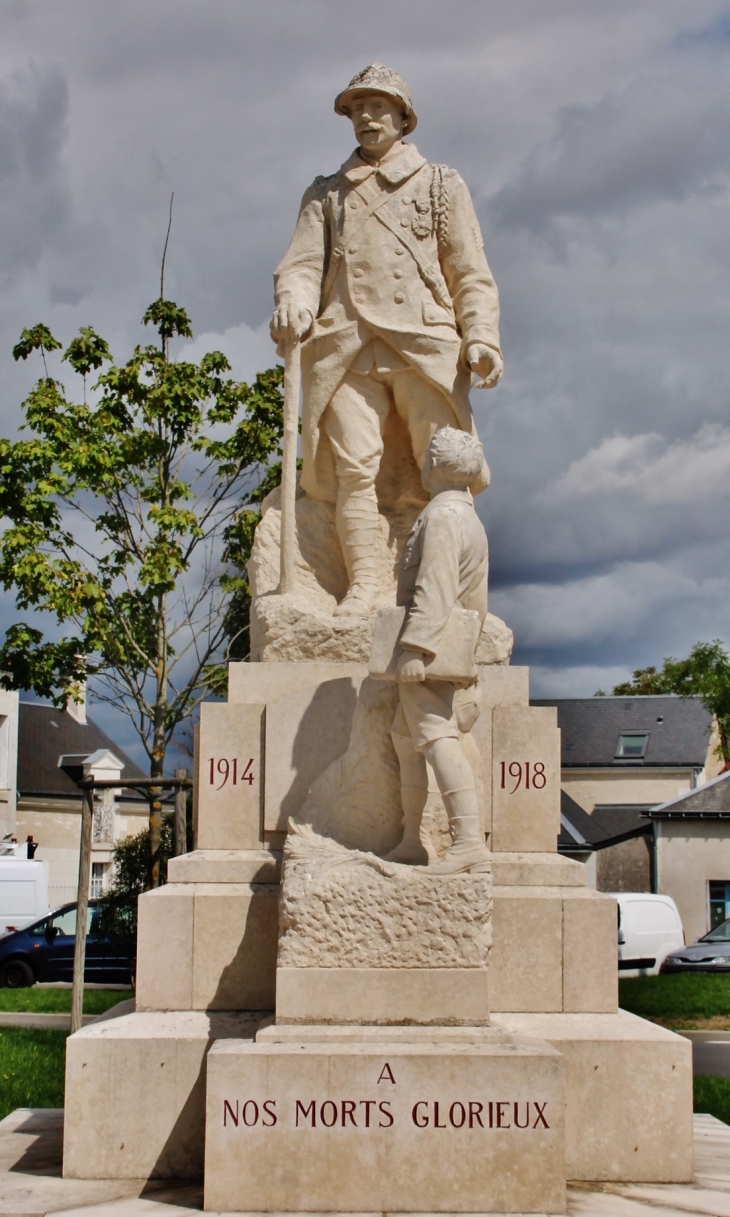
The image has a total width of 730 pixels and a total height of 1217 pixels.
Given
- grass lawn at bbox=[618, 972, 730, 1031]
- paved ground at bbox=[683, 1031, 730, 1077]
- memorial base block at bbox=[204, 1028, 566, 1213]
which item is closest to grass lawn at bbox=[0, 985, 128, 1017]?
grass lawn at bbox=[618, 972, 730, 1031]

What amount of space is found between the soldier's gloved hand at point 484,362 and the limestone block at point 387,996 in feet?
10.7

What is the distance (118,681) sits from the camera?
1706 cm

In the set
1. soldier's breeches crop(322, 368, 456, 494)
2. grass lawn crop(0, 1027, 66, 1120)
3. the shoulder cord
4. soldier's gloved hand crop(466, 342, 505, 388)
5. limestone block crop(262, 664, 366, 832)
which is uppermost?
the shoulder cord

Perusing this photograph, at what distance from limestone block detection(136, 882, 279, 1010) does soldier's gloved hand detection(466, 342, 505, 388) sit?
294cm

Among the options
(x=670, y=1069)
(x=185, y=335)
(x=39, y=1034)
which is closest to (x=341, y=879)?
(x=670, y=1069)

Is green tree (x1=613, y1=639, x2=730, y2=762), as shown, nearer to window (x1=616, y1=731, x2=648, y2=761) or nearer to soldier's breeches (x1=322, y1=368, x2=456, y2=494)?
window (x1=616, y1=731, x2=648, y2=761)

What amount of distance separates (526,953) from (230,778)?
1629mm

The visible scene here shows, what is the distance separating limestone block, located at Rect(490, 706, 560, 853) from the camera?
6426 mm

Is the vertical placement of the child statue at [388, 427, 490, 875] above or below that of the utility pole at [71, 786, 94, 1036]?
above

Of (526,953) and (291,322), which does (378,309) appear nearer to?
(291,322)

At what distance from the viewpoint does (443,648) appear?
5668 mm

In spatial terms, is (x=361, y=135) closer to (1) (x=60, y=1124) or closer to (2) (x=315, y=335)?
(2) (x=315, y=335)

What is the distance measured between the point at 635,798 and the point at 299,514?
1373 inches

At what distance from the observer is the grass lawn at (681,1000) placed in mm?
14930
